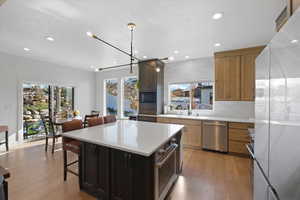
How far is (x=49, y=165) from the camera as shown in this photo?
298 centimetres

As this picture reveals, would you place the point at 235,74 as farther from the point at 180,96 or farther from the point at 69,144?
the point at 69,144

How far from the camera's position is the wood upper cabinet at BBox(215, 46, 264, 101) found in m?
3.55

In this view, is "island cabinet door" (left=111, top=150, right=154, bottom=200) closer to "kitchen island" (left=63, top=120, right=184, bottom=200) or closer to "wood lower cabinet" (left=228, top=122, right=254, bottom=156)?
"kitchen island" (left=63, top=120, right=184, bottom=200)

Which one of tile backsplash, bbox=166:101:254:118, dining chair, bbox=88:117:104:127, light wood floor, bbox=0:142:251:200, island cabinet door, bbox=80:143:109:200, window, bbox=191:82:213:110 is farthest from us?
window, bbox=191:82:213:110

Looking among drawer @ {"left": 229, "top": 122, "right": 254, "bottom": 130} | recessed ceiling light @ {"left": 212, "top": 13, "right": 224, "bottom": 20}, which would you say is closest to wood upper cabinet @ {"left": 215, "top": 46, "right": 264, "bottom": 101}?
drawer @ {"left": 229, "top": 122, "right": 254, "bottom": 130}

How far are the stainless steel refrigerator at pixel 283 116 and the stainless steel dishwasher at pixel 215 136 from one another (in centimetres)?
276

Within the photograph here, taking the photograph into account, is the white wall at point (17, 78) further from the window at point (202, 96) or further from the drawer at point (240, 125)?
the drawer at point (240, 125)

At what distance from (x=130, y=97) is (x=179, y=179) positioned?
4251mm

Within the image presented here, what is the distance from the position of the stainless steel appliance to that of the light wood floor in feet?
0.59

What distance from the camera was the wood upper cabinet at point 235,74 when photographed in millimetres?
3549

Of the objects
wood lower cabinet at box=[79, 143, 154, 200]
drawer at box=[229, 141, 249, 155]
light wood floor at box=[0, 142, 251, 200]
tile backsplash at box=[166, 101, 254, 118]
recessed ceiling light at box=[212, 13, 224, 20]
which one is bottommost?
light wood floor at box=[0, 142, 251, 200]

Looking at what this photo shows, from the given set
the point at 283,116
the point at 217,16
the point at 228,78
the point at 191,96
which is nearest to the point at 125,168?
the point at 283,116

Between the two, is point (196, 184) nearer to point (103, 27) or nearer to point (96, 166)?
point (96, 166)

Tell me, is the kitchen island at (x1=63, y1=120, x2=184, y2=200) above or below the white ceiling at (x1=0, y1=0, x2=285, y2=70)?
below
